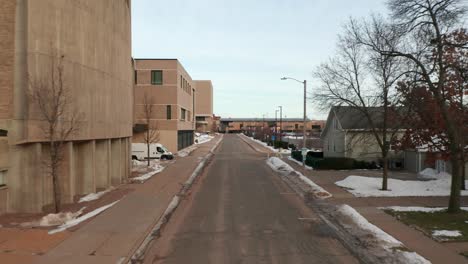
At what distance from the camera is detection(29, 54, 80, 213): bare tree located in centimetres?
1585

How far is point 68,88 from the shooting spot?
59.2ft

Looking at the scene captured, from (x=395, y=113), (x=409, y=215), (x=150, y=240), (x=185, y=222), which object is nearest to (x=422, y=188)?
(x=395, y=113)

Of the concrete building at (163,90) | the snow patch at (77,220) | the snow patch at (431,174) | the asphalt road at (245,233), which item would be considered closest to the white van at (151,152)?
the concrete building at (163,90)

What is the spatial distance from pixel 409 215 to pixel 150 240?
27.6ft

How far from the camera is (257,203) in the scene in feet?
62.7

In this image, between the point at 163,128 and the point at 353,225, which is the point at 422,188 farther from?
the point at 163,128

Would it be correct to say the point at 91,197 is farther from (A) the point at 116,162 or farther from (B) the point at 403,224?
(B) the point at 403,224

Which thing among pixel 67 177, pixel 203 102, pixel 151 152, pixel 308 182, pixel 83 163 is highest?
pixel 203 102

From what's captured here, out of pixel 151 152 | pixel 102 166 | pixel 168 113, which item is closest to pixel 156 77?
pixel 168 113

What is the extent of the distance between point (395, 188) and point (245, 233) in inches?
494

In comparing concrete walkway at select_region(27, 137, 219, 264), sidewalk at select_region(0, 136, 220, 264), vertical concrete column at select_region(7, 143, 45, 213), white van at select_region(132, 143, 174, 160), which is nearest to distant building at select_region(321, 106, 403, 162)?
white van at select_region(132, 143, 174, 160)

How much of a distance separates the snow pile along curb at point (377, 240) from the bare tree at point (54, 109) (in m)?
9.41

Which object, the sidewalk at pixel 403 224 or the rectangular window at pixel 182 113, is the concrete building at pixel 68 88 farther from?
the rectangular window at pixel 182 113

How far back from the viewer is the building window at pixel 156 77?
192ft
